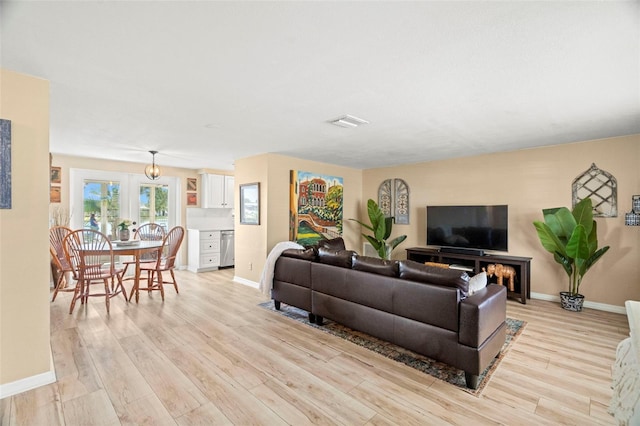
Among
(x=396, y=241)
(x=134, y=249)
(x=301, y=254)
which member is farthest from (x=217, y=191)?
(x=396, y=241)

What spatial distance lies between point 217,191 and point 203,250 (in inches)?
58.5

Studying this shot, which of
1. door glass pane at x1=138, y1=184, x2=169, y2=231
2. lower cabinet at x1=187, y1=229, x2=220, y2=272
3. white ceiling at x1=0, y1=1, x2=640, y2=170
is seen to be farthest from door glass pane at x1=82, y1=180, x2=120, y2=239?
white ceiling at x1=0, y1=1, x2=640, y2=170

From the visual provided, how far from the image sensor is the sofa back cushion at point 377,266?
2705 millimetres

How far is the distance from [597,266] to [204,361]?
198 inches

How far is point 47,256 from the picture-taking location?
7.20ft

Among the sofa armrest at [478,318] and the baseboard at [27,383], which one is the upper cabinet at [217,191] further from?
the sofa armrest at [478,318]

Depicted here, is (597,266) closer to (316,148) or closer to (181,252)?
(316,148)

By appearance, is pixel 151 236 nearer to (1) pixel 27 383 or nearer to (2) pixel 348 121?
(1) pixel 27 383

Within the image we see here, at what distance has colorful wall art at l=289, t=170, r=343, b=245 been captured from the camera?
5238 mm

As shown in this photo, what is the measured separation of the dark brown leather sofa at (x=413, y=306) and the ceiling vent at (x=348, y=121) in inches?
56.9

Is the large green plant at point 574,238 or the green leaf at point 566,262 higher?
the large green plant at point 574,238

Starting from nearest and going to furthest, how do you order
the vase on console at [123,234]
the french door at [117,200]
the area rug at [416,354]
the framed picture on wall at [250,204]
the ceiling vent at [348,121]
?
1. the area rug at [416,354]
2. the ceiling vent at [348,121]
3. the vase on console at [123,234]
4. the framed picture on wall at [250,204]
5. the french door at [117,200]

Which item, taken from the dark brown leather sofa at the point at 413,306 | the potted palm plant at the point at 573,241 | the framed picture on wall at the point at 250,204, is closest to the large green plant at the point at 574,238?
the potted palm plant at the point at 573,241

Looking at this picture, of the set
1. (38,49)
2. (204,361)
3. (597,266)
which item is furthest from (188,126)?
(597,266)
